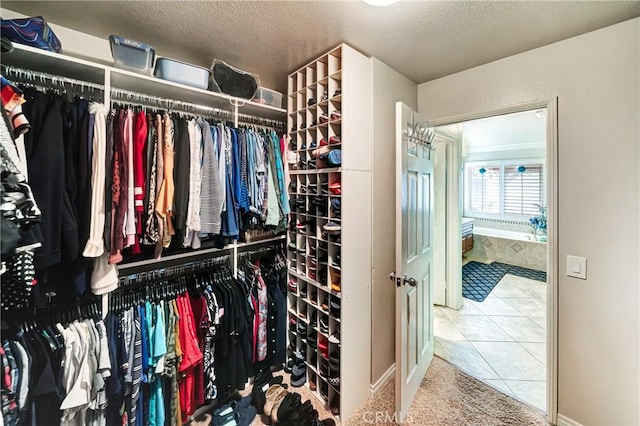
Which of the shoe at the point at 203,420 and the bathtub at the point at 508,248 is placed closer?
the shoe at the point at 203,420

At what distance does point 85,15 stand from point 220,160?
0.96m

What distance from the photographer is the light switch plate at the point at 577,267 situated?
1497mm

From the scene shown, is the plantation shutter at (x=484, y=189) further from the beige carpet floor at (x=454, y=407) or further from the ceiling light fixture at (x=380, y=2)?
the ceiling light fixture at (x=380, y=2)

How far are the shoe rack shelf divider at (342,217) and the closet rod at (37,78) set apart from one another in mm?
1259

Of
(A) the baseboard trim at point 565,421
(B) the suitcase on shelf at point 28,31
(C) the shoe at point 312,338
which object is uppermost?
(B) the suitcase on shelf at point 28,31

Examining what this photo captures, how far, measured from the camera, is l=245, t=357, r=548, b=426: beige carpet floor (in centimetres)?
164

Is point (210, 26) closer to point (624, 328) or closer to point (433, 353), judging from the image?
point (624, 328)

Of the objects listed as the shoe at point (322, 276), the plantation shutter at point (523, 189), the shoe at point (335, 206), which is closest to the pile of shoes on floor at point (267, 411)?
the shoe at point (322, 276)

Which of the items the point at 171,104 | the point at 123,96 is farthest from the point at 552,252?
the point at 123,96

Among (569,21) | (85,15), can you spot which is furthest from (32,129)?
→ (569,21)

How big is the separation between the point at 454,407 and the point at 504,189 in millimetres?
5089

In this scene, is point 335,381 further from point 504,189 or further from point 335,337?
point 504,189

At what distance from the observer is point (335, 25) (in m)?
1.43

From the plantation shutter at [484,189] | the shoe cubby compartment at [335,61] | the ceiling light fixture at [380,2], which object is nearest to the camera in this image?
the ceiling light fixture at [380,2]
